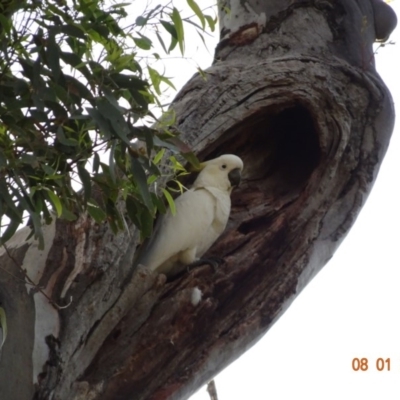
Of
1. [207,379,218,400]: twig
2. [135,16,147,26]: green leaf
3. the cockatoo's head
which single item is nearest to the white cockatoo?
the cockatoo's head

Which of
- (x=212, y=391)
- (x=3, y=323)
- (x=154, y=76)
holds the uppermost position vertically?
(x=154, y=76)

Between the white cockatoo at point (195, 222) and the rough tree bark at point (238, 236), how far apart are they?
0.06 metres

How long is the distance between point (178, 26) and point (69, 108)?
0.85 ft

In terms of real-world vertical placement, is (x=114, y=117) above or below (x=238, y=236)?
above

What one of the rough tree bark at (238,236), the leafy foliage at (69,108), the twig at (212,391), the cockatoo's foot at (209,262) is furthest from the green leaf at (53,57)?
the twig at (212,391)

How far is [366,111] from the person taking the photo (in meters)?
2.52

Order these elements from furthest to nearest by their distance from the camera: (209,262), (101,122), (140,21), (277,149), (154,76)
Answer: (277,149) → (209,262) → (154,76) → (140,21) → (101,122)

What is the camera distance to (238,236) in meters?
2.42

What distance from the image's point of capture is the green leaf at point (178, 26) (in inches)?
62.5

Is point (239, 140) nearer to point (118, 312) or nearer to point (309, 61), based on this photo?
point (309, 61)

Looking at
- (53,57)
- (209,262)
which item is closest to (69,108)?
(53,57)

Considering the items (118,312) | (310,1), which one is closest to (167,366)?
(118,312)

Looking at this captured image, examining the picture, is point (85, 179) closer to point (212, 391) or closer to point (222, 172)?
point (222, 172)

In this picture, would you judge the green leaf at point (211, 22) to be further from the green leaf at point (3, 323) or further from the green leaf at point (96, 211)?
the green leaf at point (3, 323)
